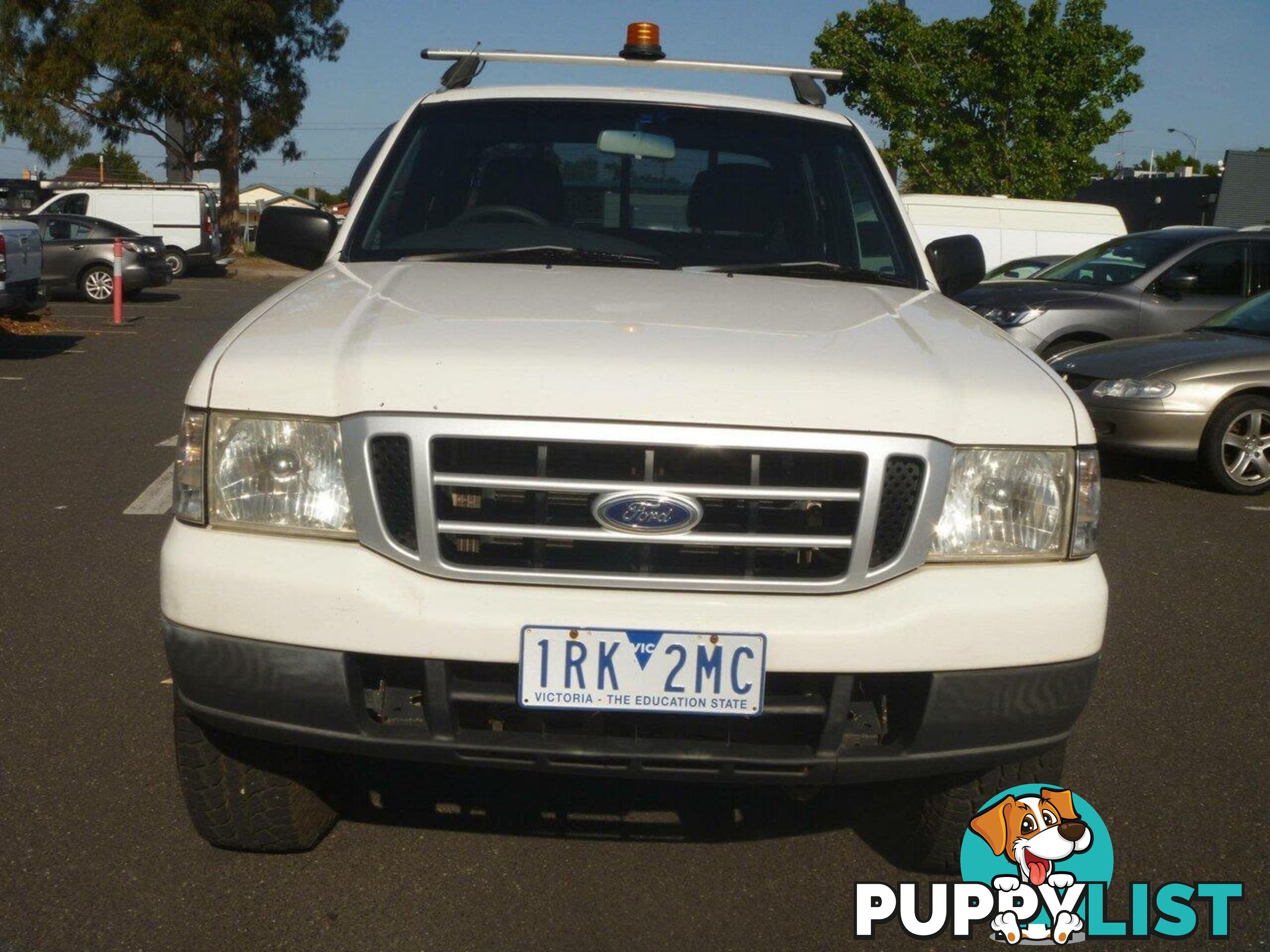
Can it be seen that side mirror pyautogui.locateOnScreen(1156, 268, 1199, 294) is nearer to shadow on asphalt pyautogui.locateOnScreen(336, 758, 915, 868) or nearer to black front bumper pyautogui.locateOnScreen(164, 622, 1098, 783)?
shadow on asphalt pyautogui.locateOnScreen(336, 758, 915, 868)

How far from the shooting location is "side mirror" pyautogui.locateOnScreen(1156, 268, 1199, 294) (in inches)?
467

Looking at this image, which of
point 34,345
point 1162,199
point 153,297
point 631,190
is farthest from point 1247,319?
point 1162,199

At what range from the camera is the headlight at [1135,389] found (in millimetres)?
8977

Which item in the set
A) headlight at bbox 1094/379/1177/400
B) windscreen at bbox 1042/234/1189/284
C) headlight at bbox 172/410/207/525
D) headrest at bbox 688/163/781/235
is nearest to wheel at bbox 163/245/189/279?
windscreen at bbox 1042/234/1189/284

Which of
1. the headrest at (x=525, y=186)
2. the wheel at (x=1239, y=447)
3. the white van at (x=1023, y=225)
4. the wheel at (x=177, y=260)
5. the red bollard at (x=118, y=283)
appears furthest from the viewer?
the wheel at (x=177, y=260)

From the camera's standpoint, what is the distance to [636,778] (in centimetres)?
284

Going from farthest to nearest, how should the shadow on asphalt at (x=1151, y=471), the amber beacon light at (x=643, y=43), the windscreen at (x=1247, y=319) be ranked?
the windscreen at (x=1247, y=319) < the shadow on asphalt at (x=1151, y=471) < the amber beacon light at (x=643, y=43)

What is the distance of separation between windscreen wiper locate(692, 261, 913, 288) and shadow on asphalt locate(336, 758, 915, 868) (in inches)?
53.0

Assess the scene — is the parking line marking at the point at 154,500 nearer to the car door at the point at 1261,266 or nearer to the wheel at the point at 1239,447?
the wheel at the point at 1239,447

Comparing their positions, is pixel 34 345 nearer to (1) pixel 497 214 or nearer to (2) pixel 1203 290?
(2) pixel 1203 290

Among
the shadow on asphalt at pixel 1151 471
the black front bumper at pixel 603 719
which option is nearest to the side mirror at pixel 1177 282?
the shadow on asphalt at pixel 1151 471

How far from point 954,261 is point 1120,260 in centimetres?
889

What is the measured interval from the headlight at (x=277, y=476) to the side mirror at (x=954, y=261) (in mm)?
2258

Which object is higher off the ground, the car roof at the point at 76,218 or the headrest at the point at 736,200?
the headrest at the point at 736,200
